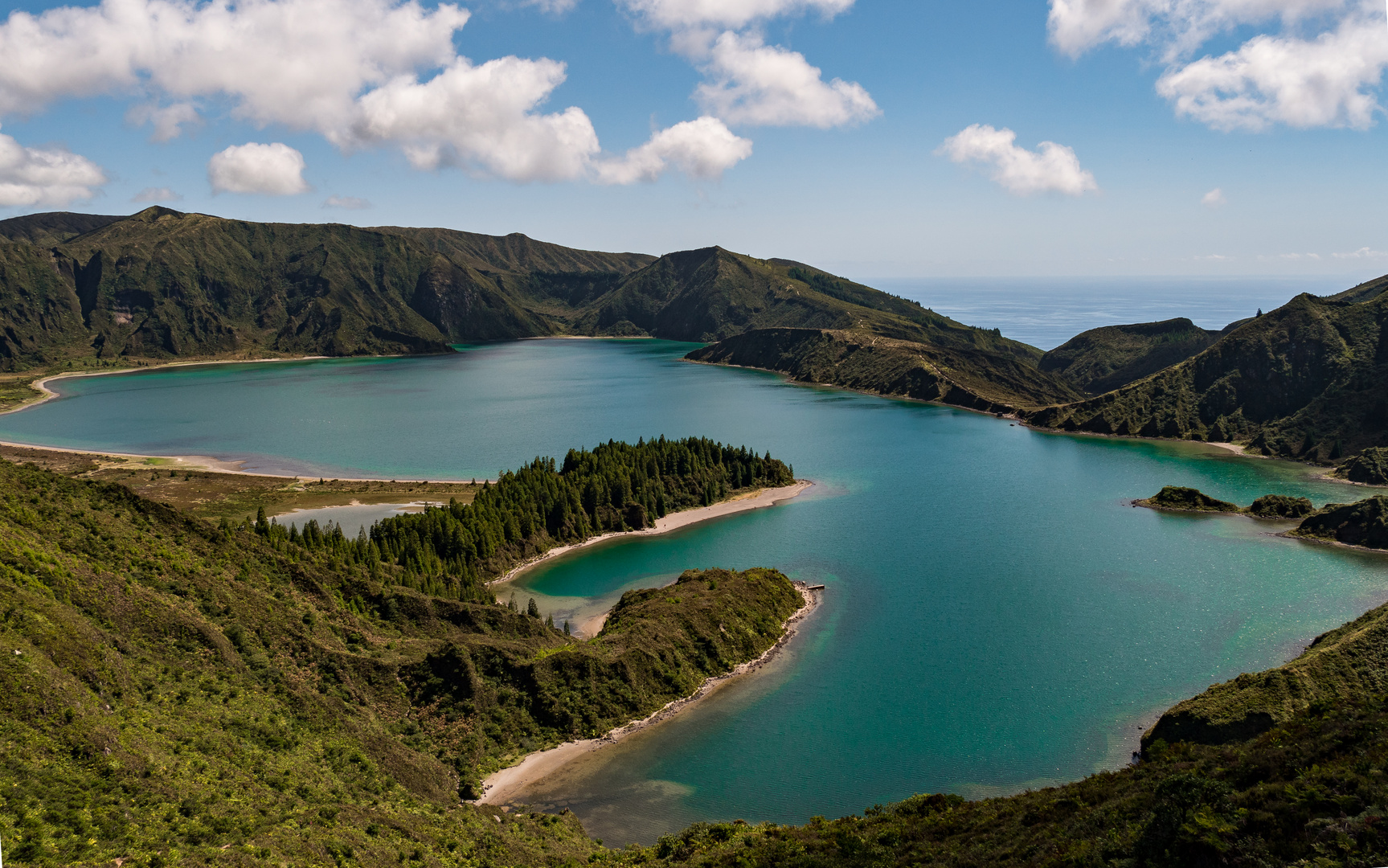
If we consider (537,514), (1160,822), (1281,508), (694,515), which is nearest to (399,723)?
(1160,822)

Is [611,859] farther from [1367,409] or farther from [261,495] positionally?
[1367,409]

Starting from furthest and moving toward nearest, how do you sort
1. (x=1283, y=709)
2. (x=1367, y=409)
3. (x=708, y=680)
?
1. (x=1367, y=409)
2. (x=708, y=680)
3. (x=1283, y=709)

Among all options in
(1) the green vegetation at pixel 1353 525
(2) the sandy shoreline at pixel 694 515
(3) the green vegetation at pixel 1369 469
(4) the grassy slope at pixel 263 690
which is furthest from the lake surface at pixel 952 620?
(4) the grassy slope at pixel 263 690

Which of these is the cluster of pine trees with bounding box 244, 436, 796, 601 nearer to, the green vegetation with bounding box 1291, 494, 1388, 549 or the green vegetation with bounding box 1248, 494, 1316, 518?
the green vegetation with bounding box 1248, 494, 1316, 518

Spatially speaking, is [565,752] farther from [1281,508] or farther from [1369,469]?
[1369,469]

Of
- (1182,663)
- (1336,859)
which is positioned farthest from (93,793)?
(1182,663)
